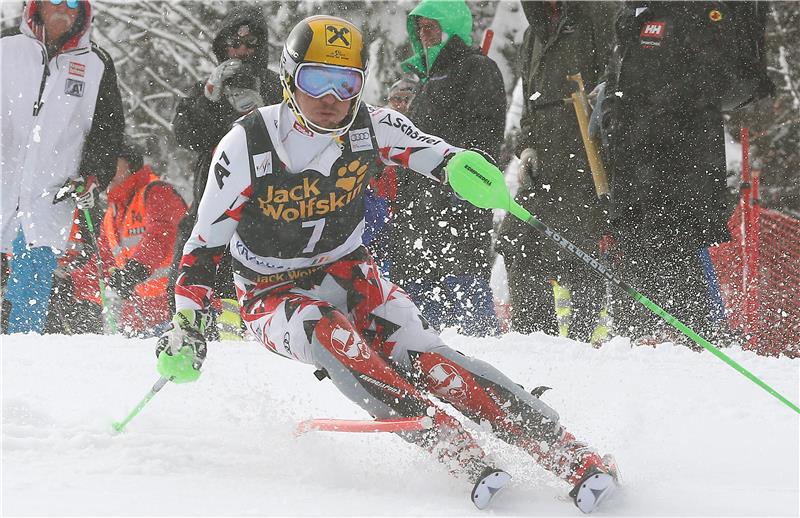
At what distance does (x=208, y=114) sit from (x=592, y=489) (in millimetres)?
3460

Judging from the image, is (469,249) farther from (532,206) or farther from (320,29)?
(320,29)

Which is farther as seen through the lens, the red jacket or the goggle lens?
the red jacket

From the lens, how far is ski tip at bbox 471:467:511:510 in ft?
10.6

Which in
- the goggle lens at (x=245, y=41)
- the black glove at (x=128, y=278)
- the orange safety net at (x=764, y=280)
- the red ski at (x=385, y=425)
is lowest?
the orange safety net at (x=764, y=280)

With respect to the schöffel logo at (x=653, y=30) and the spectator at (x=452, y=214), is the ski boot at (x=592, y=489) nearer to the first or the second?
the spectator at (x=452, y=214)

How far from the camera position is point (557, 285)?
5891 millimetres

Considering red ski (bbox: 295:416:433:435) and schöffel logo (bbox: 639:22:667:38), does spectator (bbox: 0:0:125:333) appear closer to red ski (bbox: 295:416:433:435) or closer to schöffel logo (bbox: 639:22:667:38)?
red ski (bbox: 295:416:433:435)

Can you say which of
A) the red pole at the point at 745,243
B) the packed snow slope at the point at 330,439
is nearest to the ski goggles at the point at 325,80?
the packed snow slope at the point at 330,439

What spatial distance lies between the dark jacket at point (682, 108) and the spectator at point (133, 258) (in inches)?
139

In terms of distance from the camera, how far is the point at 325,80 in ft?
12.7

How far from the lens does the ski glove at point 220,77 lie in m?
5.57

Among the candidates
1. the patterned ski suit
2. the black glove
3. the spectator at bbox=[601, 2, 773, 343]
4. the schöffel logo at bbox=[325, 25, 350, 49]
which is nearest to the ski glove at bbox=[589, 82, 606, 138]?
the spectator at bbox=[601, 2, 773, 343]

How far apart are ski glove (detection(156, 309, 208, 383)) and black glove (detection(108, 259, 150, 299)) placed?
3245 millimetres

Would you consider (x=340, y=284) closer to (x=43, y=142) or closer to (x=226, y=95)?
(x=226, y=95)
